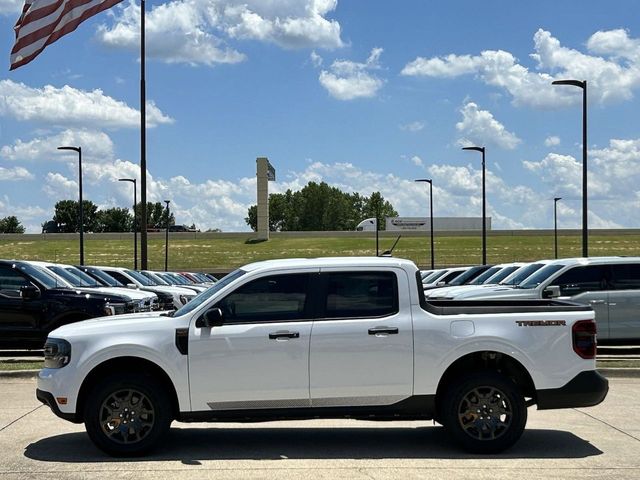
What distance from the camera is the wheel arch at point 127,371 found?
7.42 m

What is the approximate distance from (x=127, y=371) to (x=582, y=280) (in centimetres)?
1011

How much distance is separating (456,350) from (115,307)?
8.31 meters

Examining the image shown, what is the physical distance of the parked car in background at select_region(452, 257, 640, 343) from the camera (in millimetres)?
14844

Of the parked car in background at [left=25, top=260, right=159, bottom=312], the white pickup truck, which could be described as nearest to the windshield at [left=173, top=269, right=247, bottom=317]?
the white pickup truck

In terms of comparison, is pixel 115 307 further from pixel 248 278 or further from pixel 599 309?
pixel 599 309

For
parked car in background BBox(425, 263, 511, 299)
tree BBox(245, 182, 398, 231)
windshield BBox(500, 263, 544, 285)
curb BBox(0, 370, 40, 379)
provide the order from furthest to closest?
1. tree BBox(245, 182, 398, 231)
2. parked car in background BBox(425, 263, 511, 299)
3. windshield BBox(500, 263, 544, 285)
4. curb BBox(0, 370, 40, 379)

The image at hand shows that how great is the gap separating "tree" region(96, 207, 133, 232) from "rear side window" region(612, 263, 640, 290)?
16837 cm

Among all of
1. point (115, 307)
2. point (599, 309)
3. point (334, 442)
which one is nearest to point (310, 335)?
point (334, 442)

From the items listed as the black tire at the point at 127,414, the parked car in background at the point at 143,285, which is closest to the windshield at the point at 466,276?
the parked car in background at the point at 143,285

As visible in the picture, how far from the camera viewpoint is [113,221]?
179 m

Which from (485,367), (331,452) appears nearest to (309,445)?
(331,452)

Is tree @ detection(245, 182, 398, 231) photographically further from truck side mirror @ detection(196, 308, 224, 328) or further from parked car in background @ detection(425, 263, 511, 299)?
truck side mirror @ detection(196, 308, 224, 328)

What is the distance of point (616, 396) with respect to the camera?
34.7 ft

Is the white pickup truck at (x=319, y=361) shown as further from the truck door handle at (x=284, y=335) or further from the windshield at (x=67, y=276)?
the windshield at (x=67, y=276)
